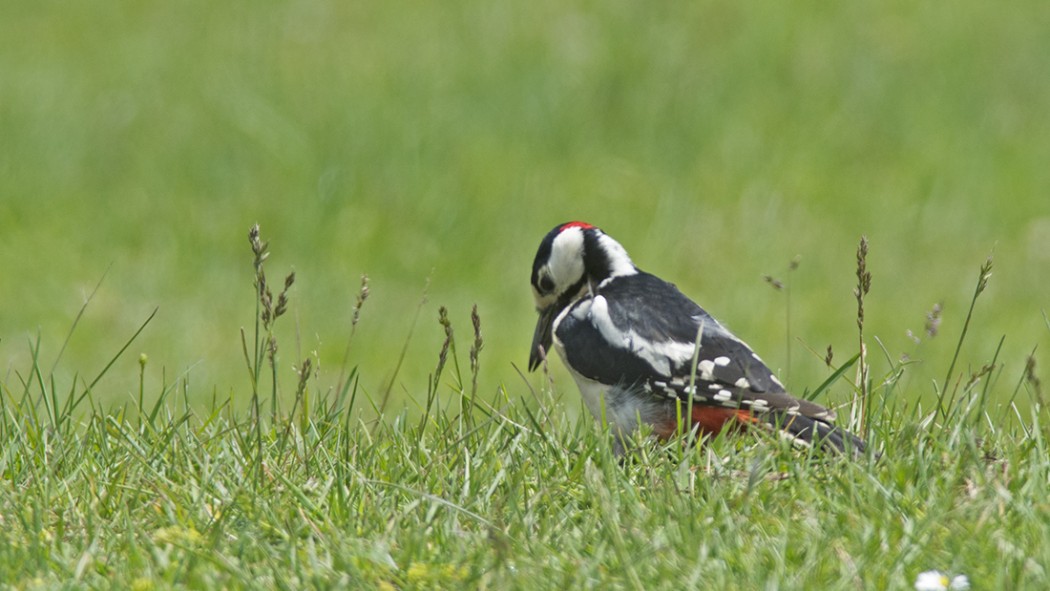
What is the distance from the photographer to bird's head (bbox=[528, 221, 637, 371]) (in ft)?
19.6

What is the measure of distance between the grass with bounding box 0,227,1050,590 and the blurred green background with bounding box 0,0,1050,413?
4.56 metres

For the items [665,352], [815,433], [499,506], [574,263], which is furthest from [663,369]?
[499,506]

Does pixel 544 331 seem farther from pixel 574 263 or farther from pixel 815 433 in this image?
pixel 815 433

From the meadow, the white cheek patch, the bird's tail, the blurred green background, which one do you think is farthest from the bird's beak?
the blurred green background

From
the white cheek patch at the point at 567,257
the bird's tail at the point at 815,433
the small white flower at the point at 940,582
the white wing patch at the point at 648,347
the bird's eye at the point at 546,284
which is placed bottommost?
the small white flower at the point at 940,582

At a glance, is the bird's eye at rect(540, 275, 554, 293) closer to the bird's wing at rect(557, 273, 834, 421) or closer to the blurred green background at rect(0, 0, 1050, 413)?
the bird's wing at rect(557, 273, 834, 421)

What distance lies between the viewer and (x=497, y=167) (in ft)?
37.5

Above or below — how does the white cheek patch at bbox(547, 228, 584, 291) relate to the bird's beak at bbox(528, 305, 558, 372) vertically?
above

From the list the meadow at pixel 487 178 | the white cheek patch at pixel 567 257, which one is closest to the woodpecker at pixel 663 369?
the white cheek patch at pixel 567 257

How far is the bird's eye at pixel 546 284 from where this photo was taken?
19.9 ft

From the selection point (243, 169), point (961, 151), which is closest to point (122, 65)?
point (243, 169)

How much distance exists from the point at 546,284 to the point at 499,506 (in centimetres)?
205

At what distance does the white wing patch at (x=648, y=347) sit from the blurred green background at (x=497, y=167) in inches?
153

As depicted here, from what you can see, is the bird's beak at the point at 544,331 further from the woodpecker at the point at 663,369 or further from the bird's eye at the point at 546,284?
the woodpecker at the point at 663,369
